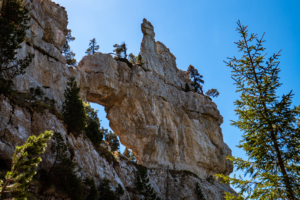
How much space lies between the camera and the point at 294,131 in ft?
48.7

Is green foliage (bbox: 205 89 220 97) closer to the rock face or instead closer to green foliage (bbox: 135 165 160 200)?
the rock face

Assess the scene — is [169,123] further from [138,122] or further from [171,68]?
[171,68]

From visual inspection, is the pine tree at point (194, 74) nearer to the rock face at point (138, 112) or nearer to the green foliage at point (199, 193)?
the rock face at point (138, 112)

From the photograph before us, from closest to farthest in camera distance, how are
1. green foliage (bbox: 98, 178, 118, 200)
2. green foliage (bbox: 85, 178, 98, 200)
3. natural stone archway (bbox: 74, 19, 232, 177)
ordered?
green foliage (bbox: 85, 178, 98, 200) → green foliage (bbox: 98, 178, 118, 200) → natural stone archway (bbox: 74, 19, 232, 177)

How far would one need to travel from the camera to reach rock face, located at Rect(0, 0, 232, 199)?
32.0 m

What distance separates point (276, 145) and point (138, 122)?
114ft

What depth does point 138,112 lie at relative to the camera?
48500 millimetres

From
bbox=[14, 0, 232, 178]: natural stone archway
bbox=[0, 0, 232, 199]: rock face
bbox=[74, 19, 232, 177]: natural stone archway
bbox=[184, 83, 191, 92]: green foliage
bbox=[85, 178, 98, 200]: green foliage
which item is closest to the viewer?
bbox=[85, 178, 98, 200]: green foliage

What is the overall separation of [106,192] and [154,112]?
943 inches

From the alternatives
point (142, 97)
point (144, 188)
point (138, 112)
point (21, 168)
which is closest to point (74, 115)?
point (144, 188)

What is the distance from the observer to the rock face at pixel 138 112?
105ft

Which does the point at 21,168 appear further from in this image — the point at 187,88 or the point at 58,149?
the point at 187,88

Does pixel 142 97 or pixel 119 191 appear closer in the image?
pixel 119 191

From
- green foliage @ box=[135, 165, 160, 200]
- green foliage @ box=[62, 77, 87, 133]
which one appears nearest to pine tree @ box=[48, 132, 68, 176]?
green foliage @ box=[62, 77, 87, 133]
